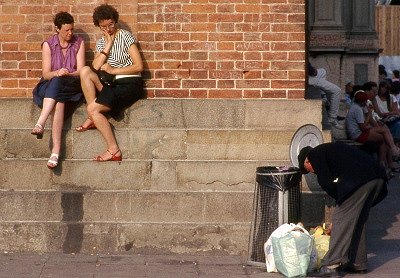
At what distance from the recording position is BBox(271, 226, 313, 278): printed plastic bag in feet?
38.8

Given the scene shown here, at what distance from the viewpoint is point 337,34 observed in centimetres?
2558

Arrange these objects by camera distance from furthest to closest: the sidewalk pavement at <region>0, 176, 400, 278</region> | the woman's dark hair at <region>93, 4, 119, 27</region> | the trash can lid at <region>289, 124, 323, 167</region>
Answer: the woman's dark hair at <region>93, 4, 119, 27</region>
the trash can lid at <region>289, 124, 323, 167</region>
the sidewalk pavement at <region>0, 176, 400, 278</region>

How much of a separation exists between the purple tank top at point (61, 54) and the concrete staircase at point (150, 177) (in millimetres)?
479

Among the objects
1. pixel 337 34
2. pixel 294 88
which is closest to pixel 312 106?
pixel 294 88

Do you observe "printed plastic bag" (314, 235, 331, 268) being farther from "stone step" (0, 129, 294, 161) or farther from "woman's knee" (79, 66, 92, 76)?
"woman's knee" (79, 66, 92, 76)

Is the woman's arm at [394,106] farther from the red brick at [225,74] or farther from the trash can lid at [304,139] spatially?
the trash can lid at [304,139]

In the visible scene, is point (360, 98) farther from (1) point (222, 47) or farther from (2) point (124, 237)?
(2) point (124, 237)

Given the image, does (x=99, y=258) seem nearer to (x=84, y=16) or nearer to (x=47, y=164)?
(x=47, y=164)

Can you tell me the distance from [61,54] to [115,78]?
0.62 metres

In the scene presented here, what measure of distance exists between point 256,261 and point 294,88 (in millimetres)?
2052

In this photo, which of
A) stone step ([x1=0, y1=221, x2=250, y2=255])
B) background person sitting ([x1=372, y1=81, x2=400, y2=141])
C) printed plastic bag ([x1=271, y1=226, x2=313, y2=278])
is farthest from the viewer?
background person sitting ([x1=372, y1=81, x2=400, y2=141])

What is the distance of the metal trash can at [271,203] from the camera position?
40.3 ft

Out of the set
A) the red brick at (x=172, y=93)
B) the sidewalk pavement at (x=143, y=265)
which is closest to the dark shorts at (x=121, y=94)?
the red brick at (x=172, y=93)


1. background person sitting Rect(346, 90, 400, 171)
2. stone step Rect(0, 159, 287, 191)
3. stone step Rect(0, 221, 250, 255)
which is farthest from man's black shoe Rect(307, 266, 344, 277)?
background person sitting Rect(346, 90, 400, 171)
